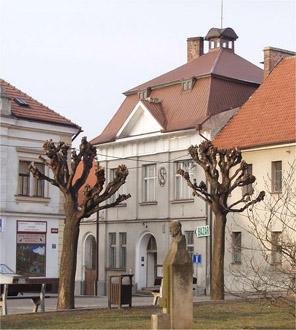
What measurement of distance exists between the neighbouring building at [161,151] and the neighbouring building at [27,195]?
6262 millimetres

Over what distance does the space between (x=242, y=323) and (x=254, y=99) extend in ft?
77.0

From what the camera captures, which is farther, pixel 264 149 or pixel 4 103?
pixel 264 149

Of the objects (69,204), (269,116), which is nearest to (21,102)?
(269,116)

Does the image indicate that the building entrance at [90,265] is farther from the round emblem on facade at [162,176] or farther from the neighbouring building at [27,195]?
the neighbouring building at [27,195]

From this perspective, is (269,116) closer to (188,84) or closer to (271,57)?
(271,57)

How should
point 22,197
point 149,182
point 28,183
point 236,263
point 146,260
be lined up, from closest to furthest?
point 22,197
point 28,183
point 236,263
point 149,182
point 146,260

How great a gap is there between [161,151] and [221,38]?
7645 mm

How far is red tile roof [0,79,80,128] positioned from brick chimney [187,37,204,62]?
1175cm

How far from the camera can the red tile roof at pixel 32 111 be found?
35.2m

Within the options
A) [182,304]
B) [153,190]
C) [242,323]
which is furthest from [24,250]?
[182,304]

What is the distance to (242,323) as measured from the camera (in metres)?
17.7

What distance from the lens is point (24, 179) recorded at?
3522cm

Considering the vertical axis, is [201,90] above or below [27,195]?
above

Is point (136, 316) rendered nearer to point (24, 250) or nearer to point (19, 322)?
point (19, 322)
